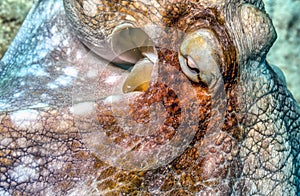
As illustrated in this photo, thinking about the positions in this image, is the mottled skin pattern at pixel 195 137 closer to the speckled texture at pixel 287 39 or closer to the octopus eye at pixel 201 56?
the octopus eye at pixel 201 56

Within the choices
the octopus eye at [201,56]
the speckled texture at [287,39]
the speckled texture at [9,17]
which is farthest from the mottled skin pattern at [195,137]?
the speckled texture at [287,39]

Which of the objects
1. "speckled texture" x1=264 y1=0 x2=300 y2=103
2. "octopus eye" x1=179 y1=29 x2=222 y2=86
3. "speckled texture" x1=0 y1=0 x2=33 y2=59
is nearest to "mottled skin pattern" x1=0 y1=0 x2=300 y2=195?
"octopus eye" x1=179 y1=29 x2=222 y2=86

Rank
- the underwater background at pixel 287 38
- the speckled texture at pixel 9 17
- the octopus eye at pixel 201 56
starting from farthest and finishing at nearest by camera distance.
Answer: the underwater background at pixel 287 38
the speckled texture at pixel 9 17
the octopus eye at pixel 201 56

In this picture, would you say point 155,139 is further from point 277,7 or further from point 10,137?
point 277,7

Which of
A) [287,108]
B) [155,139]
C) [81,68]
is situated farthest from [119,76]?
[287,108]

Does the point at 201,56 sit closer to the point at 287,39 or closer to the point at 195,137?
the point at 195,137

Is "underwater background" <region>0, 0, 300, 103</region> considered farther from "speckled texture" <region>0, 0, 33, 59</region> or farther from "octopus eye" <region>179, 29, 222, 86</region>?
"octopus eye" <region>179, 29, 222, 86</region>
